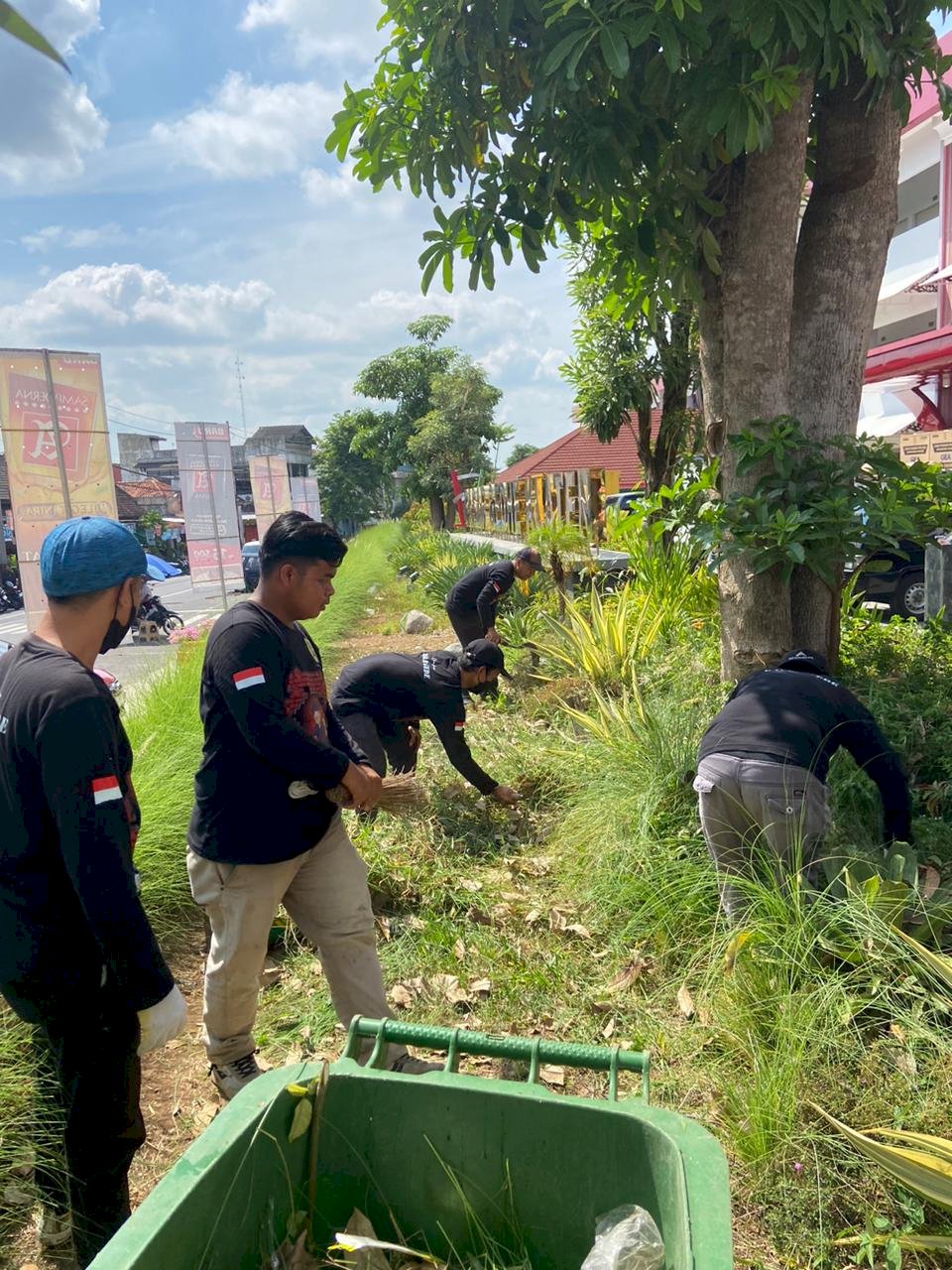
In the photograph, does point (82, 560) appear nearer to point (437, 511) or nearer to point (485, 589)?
point (485, 589)

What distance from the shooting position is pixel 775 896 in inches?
127

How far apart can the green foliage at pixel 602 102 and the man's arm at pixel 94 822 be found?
2.88m

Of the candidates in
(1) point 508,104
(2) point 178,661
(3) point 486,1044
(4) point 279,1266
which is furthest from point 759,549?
(2) point 178,661

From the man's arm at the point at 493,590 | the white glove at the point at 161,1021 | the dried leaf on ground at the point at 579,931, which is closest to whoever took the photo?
the white glove at the point at 161,1021

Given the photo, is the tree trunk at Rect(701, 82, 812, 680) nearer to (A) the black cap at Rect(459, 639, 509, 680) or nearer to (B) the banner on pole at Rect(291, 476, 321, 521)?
(A) the black cap at Rect(459, 639, 509, 680)

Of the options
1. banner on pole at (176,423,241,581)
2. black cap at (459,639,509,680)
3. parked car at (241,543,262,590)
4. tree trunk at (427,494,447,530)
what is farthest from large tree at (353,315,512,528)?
black cap at (459,639,509,680)

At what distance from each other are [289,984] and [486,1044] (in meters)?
2.57

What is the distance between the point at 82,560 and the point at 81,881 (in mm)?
779

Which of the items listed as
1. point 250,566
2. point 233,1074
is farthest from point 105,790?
point 250,566

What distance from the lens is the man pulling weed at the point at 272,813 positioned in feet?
10.1

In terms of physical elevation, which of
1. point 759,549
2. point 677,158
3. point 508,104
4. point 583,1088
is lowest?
point 583,1088

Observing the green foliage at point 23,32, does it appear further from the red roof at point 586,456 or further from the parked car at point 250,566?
the red roof at point 586,456

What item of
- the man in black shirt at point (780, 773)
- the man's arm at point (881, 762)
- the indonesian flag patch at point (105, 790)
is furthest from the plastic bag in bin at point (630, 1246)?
the man's arm at point (881, 762)

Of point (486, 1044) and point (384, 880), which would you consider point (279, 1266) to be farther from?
point (384, 880)
